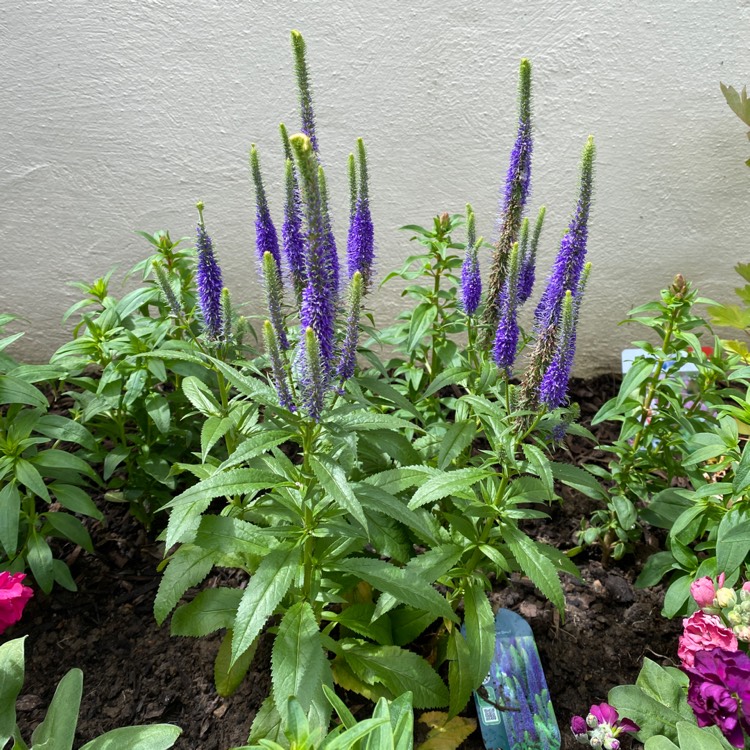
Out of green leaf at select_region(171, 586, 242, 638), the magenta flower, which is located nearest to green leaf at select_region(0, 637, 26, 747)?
green leaf at select_region(171, 586, 242, 638)

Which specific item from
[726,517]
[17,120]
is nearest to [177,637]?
[726,517]

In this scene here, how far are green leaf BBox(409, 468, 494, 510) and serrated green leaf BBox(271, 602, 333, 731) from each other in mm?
531

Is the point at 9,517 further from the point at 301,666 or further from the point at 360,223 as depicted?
the point at 360,223

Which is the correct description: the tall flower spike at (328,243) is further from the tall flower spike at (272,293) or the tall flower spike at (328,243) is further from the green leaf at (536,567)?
the green leaf at (536,567)

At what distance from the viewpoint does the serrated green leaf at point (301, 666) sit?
2.14m

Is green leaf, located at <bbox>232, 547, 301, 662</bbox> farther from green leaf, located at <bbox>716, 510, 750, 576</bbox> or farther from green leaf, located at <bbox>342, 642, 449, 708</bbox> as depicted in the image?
green leaf, located at <bbox>716, 510, 750, 576</bbox>

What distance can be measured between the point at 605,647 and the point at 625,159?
277cm

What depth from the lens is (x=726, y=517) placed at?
264 cm

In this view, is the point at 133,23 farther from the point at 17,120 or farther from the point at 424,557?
the point at 424,557

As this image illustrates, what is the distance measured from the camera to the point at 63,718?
2092 millimetres

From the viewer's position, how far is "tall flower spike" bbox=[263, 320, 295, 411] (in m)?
1.83

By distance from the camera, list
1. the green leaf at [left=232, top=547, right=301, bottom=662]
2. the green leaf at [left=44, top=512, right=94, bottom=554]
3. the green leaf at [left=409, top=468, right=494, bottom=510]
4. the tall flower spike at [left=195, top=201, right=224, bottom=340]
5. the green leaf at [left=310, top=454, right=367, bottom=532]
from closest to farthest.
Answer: the green leaf at [left=310, top=454, right=367, bottom=532] → the green leaf at [left=232, top=547, right=301, bottom=662] → the green leaf at [left=409, top=468, right=494, bottom=510] → the tall flower spike at [left=195, top=201, right=224, bottom=340] → the green leaf at [left=44, top=512, right=94, bottom=554]

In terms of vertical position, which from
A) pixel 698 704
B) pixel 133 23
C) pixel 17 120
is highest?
pixel 133 23

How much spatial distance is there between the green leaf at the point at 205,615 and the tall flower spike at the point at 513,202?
1.46 meters
